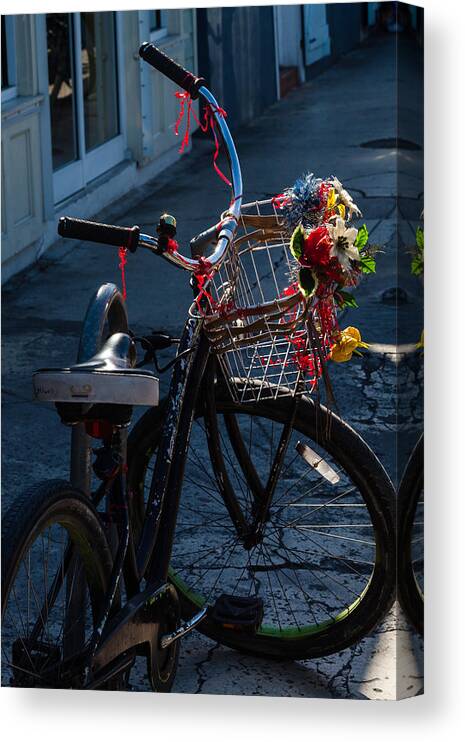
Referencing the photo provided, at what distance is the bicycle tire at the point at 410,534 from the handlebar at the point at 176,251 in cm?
55

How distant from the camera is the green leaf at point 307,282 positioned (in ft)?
8.09

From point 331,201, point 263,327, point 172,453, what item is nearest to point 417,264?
point 331,201

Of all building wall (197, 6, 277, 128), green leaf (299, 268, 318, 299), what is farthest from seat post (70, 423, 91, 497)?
building wall (197, 6, 277, 128)

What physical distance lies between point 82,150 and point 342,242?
273 centimetres

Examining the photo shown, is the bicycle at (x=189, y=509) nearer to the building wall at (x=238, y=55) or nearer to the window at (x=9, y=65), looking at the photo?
the window at (x=9, y=65)

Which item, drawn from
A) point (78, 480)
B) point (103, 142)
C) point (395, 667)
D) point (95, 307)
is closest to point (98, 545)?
point (78, 480)

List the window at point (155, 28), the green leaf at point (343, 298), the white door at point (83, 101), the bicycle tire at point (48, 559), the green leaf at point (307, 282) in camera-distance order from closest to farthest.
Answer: the bicycle tire at point (48, 559), the green leaf at point (307, 282), the green leaf at point (343, 298), the white door at point (83, 101), the window at point (155, 28)

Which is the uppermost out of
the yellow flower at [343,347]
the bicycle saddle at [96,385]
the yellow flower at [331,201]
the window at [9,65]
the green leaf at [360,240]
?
the window at [9,65]

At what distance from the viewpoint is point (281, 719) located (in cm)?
269

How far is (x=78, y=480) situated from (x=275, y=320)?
0.49 metres

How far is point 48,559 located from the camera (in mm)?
2562

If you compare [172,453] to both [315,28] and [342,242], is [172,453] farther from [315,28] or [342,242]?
[315,28]

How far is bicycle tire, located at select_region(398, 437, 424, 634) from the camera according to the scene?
2.63 meters

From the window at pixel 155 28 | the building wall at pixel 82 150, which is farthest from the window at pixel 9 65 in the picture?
the window at pixel 155 28
